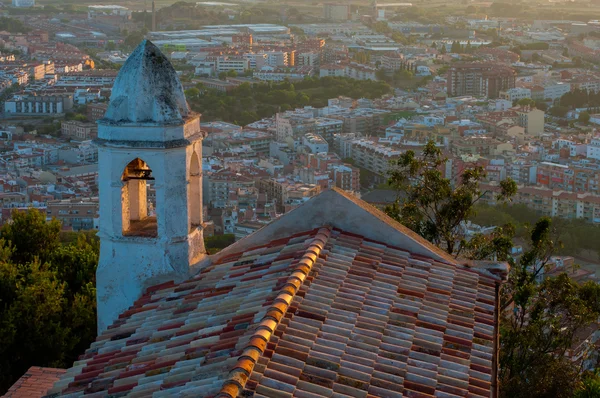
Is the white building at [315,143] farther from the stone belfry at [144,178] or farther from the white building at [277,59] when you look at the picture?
the stone belfry at [144,178]

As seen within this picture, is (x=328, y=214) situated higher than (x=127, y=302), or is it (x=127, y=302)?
(x=328, y=214)

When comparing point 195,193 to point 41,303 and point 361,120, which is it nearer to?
point 41,303

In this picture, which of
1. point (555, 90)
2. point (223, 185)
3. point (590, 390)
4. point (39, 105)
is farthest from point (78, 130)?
point (590, 390)

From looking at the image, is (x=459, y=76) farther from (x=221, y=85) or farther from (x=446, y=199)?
(x=446, y=199)

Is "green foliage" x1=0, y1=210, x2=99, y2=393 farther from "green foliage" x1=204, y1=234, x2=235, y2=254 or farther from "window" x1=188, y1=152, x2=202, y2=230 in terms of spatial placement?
"green foliage" x1=204, y1=234, x2=235, y2=254

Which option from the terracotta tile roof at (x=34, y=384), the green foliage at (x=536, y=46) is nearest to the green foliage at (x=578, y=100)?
the green foliage at (x=536, y=46)

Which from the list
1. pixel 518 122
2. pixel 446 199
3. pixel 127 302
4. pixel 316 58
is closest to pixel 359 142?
pixel 518 122

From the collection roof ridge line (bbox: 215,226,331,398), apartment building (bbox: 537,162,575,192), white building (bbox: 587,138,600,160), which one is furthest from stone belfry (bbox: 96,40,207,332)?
white building (bbox: 587,138,600,160)
